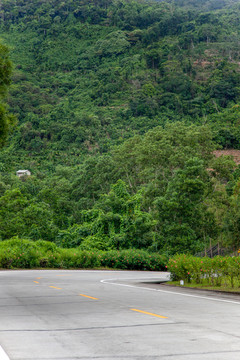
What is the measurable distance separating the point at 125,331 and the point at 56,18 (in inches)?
7923

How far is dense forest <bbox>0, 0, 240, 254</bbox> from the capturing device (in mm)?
40938

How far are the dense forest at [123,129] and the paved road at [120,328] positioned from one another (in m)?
5.72

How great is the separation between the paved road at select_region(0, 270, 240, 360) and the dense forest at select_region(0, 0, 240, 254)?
18.8 ft

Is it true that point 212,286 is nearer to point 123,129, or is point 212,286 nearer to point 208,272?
point 208,272

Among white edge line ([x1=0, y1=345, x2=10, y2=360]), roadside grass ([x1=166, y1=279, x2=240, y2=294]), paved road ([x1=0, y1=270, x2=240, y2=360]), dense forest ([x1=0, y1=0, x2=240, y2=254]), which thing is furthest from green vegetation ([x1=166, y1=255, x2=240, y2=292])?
white edge line ([x1=0, y1=345, x2=10, y2=360])

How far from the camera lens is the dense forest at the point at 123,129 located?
4094cm

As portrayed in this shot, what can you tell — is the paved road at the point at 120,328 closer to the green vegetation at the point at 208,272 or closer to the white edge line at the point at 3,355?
the white edge line at the point at 3,355

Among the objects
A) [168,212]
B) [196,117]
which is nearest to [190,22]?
[196,117]

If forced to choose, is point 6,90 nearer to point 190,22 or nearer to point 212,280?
point 212,280

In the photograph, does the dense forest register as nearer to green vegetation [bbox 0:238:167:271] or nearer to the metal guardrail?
green vegetation [bbox 0:238:167:271]

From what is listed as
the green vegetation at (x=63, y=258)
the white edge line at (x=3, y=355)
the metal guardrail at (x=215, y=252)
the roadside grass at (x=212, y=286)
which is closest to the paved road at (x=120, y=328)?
the white edge line at (x=3, y=355)

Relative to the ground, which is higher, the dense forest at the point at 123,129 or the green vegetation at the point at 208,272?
the dense forest at the point at 123,129

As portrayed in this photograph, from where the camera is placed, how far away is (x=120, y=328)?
8.37m

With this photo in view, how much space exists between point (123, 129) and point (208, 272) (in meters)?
91.3
